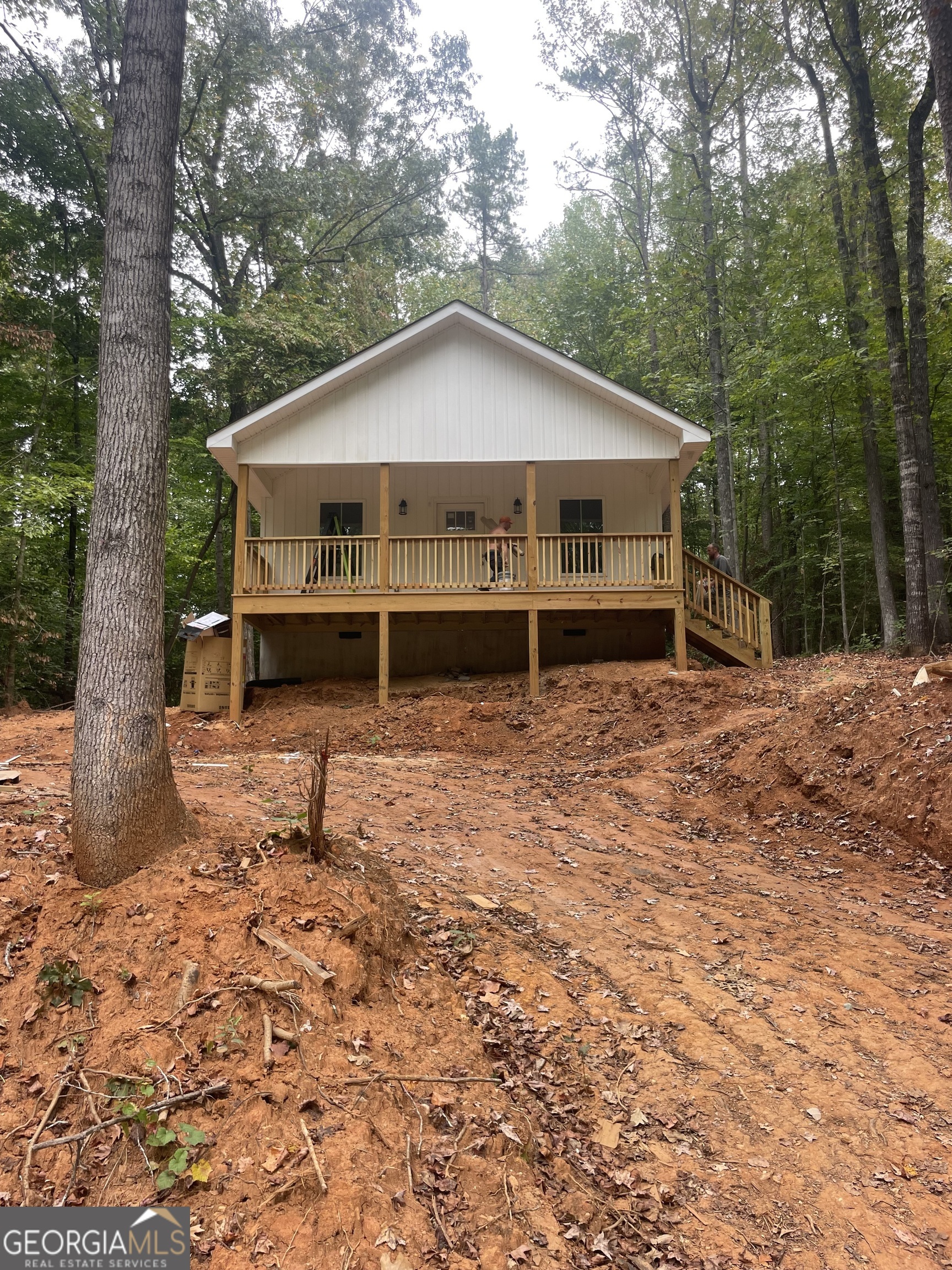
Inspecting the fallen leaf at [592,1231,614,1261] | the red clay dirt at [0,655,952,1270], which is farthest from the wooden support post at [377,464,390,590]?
the fallen leaf at [592,1231,614,1261]

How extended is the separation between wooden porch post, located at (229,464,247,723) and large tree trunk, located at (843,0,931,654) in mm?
11653

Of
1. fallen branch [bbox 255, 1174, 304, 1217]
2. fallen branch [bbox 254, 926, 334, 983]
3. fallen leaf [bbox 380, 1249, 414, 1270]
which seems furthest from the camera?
fallen branch [bbox 254, 926, 334, 983]

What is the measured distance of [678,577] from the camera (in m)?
14.3

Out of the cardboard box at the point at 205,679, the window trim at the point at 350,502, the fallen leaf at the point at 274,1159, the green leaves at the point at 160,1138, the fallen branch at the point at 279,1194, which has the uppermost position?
the window trim at the point at 350,502

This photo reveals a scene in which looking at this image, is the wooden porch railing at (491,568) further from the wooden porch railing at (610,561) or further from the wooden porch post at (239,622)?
the wooden porch post at (239,622)

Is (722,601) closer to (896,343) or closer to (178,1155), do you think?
(896,343)

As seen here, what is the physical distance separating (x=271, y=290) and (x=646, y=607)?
48.3 feet

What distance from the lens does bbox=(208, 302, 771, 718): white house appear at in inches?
566

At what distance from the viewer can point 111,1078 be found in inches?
127

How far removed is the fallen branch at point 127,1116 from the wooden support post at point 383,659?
10.9 metres

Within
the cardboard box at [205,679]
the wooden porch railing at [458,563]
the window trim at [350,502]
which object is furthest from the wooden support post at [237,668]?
the window trim at [350,502]

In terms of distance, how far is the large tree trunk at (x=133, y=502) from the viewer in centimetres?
421

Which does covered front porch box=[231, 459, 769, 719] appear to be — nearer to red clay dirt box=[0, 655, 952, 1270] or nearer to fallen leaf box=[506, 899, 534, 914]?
red clay dirt box=[0, 655, 952, 1270]

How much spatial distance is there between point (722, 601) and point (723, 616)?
0.29 metres
